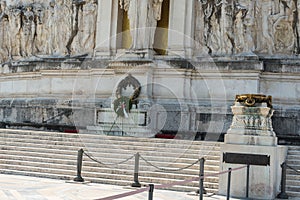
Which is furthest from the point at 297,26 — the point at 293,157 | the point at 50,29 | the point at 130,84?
the point at 50,29

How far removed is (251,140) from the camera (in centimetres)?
1530

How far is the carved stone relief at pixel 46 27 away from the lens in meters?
27.6

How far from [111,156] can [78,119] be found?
301 inches

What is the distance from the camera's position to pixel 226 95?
80.7ft

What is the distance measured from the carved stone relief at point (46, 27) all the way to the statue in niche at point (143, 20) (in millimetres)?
2691

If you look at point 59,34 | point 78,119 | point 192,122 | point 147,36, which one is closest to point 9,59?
point 59,34

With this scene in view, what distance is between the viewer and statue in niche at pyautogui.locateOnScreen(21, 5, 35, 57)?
96.9 ft

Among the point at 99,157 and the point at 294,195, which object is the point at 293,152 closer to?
the point at 294,195

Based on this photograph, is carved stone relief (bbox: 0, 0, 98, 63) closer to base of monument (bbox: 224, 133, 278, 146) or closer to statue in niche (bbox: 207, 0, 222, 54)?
statue in niche (bbox: 207, 0, 222, 54)

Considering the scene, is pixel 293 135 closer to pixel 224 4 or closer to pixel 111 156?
pixel 224 4

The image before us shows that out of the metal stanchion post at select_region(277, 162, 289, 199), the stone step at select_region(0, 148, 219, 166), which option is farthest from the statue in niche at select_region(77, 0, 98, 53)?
the metal stanchion post at select_region(277, 162, 289, 199)

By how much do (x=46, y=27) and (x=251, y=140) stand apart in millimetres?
16752

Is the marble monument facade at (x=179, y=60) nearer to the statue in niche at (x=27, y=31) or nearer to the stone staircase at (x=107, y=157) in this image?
the statue in niche at (x=27, y=31)

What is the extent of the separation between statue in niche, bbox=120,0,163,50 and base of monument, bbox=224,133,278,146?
35.1 ft
